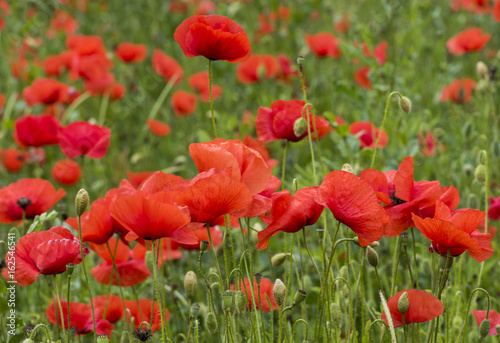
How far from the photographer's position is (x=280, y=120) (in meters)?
1.51

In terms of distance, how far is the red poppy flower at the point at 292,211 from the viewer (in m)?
1.14

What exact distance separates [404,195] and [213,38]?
512mm

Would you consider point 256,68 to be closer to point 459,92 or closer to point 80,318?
point 459,92

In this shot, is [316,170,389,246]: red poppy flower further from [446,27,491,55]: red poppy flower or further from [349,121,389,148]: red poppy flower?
[446,27,491,55]: red poppy flower

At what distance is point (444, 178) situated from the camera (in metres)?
2.53

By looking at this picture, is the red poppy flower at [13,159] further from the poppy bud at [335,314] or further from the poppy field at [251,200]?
the poppy bud at [335,314]

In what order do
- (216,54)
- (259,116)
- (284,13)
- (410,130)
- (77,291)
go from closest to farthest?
(216,54)
(259,116)
(77,291)
(410,130)
(284,13)

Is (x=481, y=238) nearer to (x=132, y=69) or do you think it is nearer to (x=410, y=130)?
(x=410, y=130)

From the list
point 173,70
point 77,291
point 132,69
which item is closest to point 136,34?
point 132,69

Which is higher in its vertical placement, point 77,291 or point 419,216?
point 419,216

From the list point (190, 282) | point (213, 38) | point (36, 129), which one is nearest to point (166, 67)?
point (36, 129)

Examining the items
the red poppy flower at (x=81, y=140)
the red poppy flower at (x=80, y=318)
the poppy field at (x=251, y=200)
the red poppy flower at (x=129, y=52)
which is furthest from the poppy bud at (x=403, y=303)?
the red poppy flower at (x=129, y=52)

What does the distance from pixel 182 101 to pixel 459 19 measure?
2.87 metres

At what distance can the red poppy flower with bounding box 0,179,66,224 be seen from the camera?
1601 mm
